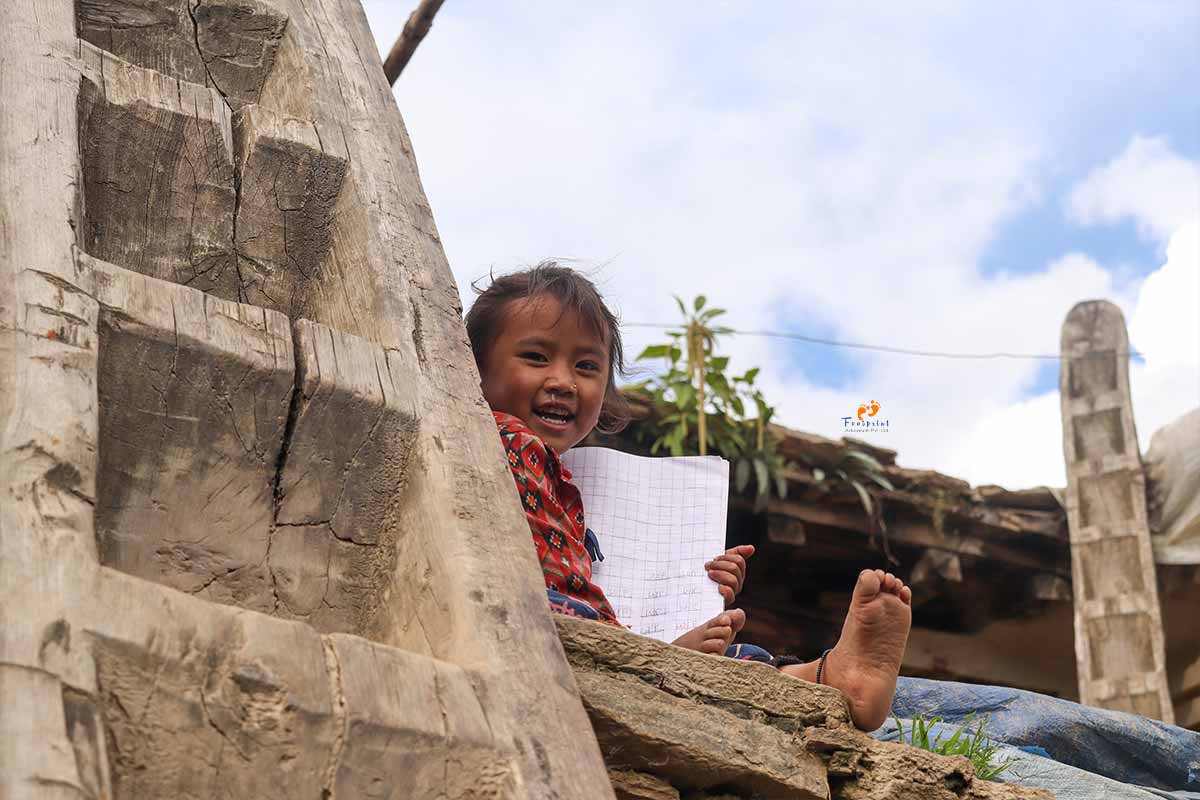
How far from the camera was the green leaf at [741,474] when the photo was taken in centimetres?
569

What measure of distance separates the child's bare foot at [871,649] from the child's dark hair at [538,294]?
975mm

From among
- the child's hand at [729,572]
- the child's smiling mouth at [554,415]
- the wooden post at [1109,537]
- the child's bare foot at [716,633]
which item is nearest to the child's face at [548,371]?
the child's smiling mouth at [554,415]

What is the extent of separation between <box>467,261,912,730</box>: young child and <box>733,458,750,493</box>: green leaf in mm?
2293

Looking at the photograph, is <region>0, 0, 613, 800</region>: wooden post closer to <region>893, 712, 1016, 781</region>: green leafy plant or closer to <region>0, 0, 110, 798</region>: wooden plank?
<region>0, 0, 110, 798</region>: wooden plank

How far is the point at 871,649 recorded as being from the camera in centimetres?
226

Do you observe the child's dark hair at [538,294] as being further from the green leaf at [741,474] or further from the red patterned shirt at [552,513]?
the green leaf at [741,474]

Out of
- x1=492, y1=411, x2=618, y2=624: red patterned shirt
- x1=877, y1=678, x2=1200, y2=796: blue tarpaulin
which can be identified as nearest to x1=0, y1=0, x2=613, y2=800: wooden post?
x1=492, y1=411, x2=618, y2=624: red patterned shirt

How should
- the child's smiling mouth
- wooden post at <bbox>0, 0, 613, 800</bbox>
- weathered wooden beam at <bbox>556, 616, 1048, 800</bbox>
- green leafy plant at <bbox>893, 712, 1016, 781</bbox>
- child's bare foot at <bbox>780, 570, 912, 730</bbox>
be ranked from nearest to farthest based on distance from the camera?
wooden post at <bbox>0, 0, 613, 800</bbox> → weathered wooden beam at <bbox>556, 616, 1048, 800</bbox> → child's bare foot at <bbox>780, 570, 912, 730</bbox> → green leafy plant at <bbox>893, 712, 1016, 781</bbox> → the child's smiling mouth

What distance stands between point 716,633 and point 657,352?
3.63m

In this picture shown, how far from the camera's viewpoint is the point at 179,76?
2.43 meters

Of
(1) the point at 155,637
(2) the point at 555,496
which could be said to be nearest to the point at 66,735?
(1) the point at 155,637

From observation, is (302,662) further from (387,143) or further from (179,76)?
(179,76)

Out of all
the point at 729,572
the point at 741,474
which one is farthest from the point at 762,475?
the point at 729,572

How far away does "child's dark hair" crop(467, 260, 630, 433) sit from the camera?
3.08 meters
